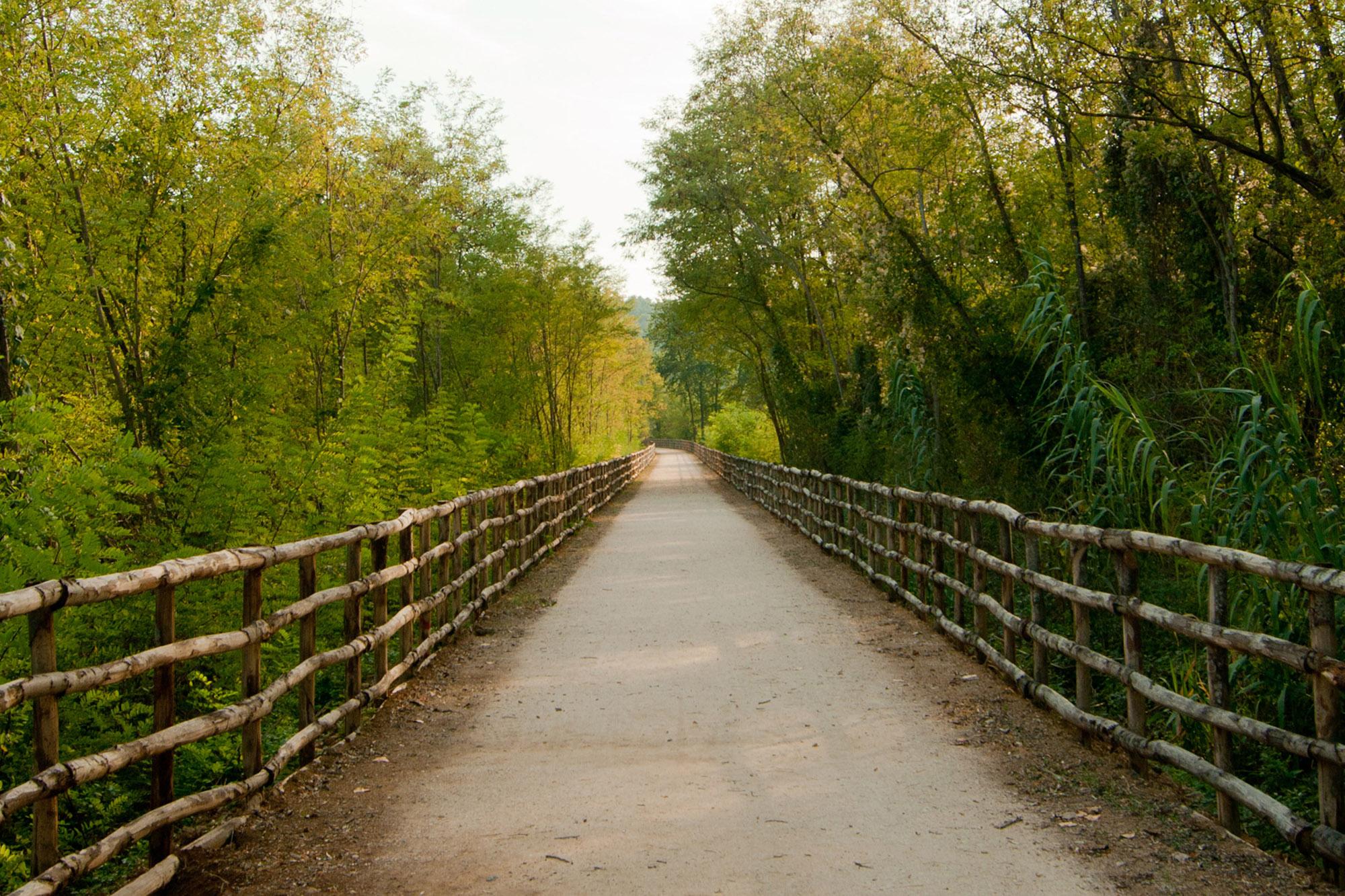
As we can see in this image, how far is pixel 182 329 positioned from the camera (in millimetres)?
7547

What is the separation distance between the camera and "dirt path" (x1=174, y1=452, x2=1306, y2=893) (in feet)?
10.8

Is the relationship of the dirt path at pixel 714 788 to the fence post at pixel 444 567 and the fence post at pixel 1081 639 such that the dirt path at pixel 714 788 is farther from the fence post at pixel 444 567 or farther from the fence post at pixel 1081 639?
the fence post at pixel 444 567

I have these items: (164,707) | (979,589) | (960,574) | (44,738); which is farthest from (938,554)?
(44,738)

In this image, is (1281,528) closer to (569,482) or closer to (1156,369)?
(1156,369)

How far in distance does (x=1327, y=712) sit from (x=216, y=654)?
4.26 meters

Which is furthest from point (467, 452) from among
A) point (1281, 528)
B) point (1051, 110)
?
point (1281, 528)

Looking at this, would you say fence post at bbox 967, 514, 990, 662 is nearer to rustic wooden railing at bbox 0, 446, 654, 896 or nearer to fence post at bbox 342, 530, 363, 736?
rustic wooden railing at bbox 0, 446, 654, 896

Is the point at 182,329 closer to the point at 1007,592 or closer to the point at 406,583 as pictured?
the point at 406,583

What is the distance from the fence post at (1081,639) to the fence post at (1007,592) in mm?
737

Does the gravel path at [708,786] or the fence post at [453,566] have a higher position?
the fence post at [453,566]

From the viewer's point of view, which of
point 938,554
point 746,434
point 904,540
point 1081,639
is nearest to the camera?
point 1081,639

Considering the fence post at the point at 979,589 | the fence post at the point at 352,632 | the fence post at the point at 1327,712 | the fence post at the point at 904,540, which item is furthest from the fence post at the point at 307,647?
the fence post at the point at 904,540

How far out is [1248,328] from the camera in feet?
27.5

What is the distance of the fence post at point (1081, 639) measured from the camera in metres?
4.79
